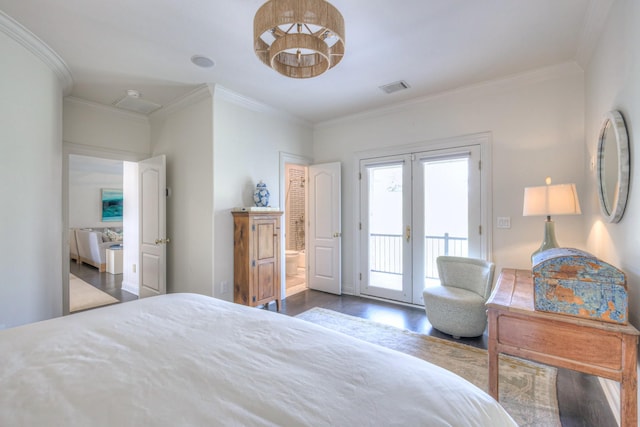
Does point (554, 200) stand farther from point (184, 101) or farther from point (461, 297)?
point (184, 101)

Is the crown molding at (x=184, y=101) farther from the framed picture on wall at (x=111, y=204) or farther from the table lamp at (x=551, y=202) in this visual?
the framed picture on wall at (x=111, y=204)

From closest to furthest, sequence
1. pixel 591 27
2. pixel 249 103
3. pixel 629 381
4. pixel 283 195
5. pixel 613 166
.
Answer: pixel 629 381, pixel 613 166, pixel 591 27, pixel 249 103, pixel 283 195

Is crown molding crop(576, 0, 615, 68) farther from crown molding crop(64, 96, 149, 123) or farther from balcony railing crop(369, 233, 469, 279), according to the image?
crown molding crop(64, 96, 149, 123)

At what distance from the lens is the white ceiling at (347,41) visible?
2012 mm

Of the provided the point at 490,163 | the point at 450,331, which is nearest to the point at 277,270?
the point at 450,331

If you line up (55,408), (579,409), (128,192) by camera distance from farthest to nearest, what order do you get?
(128,192) < (579,409) < (55,408)

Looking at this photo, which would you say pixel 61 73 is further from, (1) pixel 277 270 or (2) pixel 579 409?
(2) pixel 579 409

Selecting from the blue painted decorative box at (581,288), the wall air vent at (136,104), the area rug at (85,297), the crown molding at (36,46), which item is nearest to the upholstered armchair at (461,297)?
the blue painted decorative box at (581,288)

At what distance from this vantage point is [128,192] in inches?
186

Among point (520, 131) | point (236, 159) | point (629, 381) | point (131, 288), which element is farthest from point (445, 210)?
point (131, 288)

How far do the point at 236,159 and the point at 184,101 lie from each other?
0.99 m

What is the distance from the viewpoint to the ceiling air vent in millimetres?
3210

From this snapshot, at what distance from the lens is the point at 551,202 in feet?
7.30

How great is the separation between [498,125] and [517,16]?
1.28 m
